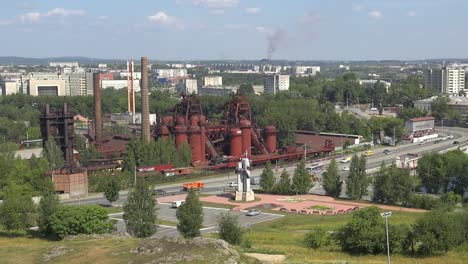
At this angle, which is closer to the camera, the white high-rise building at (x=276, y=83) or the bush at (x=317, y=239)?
the bush at (x=317, y=239)

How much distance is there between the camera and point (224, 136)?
7338 centimetres

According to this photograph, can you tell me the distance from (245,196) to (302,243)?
52.9 feet

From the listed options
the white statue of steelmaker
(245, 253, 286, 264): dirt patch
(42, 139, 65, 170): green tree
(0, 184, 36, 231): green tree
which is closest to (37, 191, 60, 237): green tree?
(0, 184, 36, 231): green tree

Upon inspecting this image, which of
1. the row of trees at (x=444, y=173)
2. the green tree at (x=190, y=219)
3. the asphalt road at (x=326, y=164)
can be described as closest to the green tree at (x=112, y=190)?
the asphalt road at (x=326, y=164)

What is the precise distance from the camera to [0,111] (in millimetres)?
119125

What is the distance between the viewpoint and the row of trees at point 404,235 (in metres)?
30.3

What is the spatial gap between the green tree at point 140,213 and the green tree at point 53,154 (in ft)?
80.3

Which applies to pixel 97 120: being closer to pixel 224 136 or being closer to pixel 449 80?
pixel 224 136

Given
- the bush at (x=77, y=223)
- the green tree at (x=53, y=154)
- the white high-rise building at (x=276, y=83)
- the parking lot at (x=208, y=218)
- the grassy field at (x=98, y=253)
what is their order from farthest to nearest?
1. the white high-rise building at (x=276, y=83)
2. the green tree at (x=53, y=154)
3. the parking lot at (x=208, y=218)
4. the bush at (x=77, y=223)
5. the grassy field at (x=98, y=253)

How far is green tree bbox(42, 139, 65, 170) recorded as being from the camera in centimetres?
5788

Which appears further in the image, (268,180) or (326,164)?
(326,164)

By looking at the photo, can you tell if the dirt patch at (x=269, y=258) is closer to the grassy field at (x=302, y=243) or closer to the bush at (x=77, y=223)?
the grassy field at (x=302, y=243)

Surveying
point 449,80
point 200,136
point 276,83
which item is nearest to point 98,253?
point 200,136

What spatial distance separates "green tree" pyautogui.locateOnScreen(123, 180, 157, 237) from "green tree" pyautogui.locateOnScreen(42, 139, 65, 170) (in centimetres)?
2447
